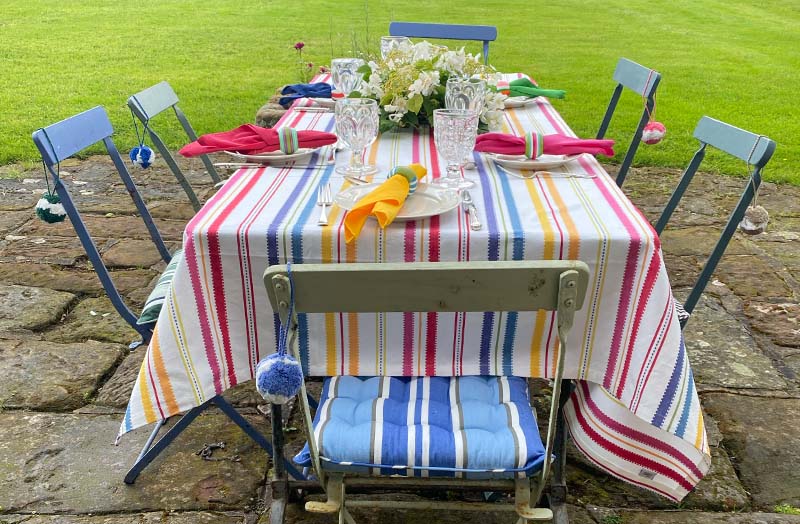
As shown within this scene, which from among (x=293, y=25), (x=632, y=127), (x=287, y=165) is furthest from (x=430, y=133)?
(x=293, y=25)

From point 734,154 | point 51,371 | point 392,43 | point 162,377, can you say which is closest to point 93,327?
point 51,371

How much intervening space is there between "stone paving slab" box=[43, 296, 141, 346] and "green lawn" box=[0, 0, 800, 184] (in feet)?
5.33

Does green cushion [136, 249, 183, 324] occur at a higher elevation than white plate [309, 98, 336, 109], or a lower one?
lower

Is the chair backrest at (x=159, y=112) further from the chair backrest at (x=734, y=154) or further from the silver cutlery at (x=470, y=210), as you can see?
the chair backrest at (x=734, y=154)

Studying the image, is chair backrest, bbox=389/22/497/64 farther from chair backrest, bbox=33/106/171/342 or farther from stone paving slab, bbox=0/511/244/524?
stone paving slab, bbox=0/511/244/524

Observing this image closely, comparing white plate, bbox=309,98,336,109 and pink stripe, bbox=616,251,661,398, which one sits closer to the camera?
pink stripe, bbox=616,251,661,398

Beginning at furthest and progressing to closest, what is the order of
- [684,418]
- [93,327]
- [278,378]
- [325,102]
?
[325,102], [93,327], [684,418], [278,378]

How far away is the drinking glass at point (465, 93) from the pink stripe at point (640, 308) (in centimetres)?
104

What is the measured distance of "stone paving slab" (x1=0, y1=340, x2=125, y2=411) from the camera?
2479mm

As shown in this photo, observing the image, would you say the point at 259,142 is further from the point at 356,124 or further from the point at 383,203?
the point at 383,203

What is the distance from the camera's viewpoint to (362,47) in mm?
4324

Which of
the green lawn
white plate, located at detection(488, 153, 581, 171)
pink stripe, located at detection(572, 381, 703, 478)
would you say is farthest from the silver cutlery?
the green lawn

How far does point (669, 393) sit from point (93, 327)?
2.28 m

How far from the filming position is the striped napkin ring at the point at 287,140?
2166mm
